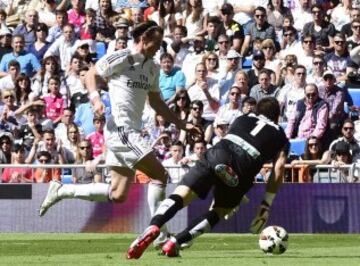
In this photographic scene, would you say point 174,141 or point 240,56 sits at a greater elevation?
point 240,56

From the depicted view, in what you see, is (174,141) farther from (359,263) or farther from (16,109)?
(359,263)

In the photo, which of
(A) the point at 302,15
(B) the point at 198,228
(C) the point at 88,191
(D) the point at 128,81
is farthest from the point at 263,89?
(B) the point at 198,228

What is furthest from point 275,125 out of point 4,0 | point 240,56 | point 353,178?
point 4,0

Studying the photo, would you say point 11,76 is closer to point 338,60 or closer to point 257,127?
point 338,60

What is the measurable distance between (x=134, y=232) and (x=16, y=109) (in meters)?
5.06

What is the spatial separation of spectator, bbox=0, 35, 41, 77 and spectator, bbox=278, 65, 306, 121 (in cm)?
594

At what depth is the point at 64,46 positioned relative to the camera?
26.9 metres

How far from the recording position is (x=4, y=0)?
30625mm

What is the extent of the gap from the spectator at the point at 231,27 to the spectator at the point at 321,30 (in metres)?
1.28

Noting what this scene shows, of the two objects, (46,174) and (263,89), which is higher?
(263,89)

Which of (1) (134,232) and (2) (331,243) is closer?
(2) (331,243)

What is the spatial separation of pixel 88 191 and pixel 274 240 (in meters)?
2.65

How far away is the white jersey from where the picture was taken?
14773 mm

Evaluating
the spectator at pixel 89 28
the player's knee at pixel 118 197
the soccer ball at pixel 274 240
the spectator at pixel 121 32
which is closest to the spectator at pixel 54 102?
the spectator at pixel 121 32
